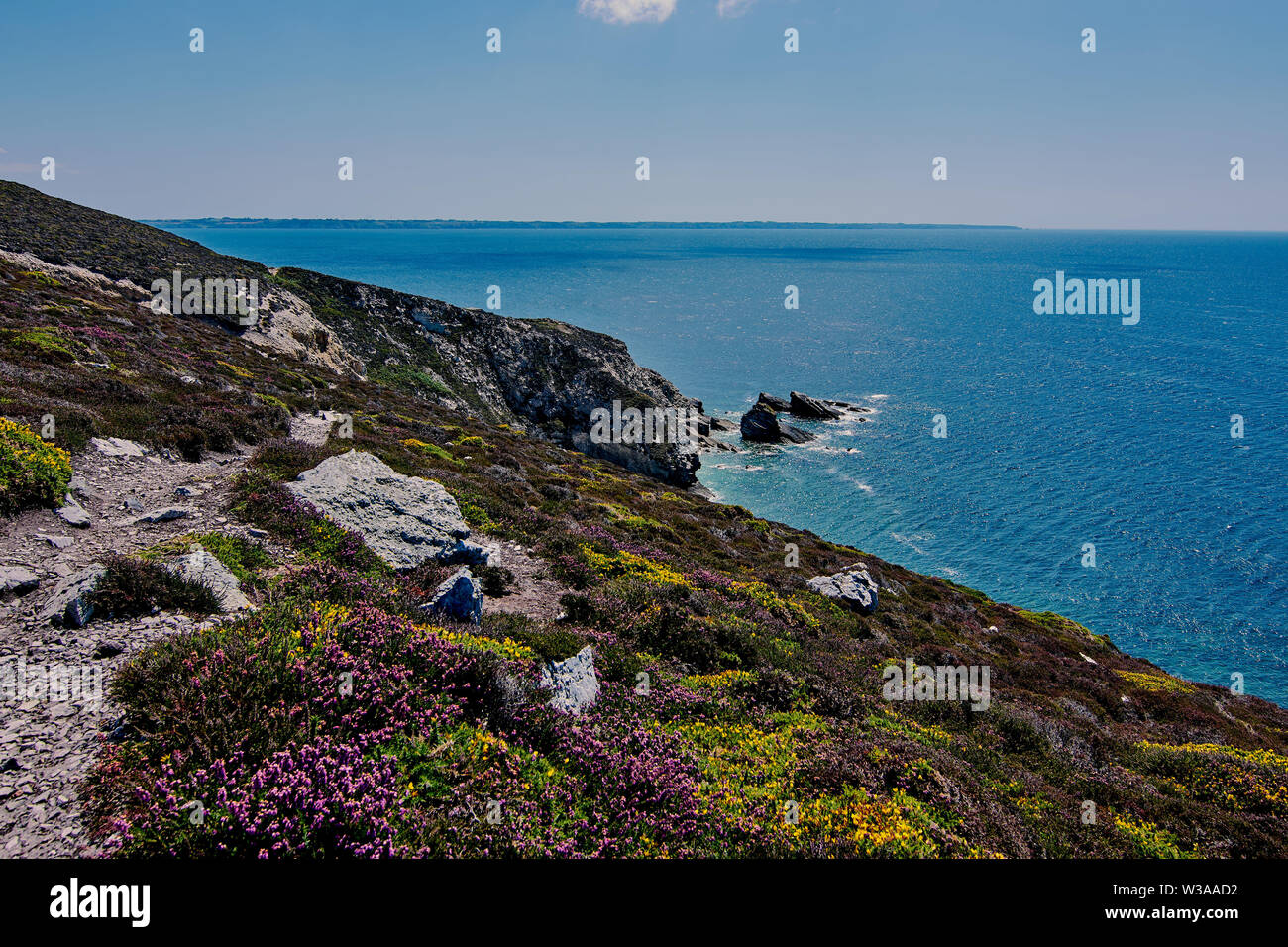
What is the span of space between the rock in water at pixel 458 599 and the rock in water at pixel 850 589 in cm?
1277

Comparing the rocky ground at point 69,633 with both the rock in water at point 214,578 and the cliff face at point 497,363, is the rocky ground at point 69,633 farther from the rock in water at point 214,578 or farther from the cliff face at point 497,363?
the cliff face at point 497,363

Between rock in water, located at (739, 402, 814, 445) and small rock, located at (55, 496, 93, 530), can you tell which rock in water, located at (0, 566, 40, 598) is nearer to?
small rock, located at (55, 496, 93, 530)

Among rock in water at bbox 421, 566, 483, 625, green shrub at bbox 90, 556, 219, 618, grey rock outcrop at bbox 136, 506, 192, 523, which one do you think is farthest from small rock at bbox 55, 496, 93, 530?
rock in water at bbox 421, 566, 483, 625

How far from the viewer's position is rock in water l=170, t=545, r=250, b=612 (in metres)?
8.68

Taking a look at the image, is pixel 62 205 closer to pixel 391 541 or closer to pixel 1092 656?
pixel 391 541

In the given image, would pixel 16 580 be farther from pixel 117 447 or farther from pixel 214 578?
pixel 117 447

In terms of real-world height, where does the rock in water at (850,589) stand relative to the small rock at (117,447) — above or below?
below

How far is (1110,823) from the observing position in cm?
983

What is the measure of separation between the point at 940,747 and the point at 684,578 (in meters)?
7.51

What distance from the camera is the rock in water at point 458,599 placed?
33.6 feet

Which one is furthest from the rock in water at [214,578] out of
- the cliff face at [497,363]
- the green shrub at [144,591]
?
the cliff face at [497,363]

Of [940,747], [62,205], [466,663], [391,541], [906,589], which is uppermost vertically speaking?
[62,205]

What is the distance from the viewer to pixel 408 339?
68.4 metres
